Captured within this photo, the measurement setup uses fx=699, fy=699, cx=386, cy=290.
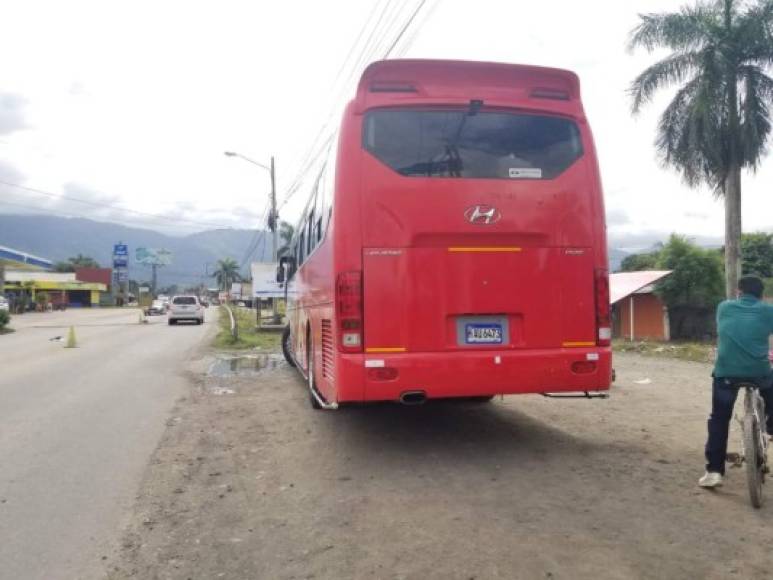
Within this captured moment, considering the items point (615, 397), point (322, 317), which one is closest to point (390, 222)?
point (322, 317)

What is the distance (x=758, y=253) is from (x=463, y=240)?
4708 centimetres

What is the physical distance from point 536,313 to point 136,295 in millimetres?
123356

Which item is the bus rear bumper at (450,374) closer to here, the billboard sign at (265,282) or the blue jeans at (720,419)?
the blue jeans at (720,419)

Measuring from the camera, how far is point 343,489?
5.41 meters

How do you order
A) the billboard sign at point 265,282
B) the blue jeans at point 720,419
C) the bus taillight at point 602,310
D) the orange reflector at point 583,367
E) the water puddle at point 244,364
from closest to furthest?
the blue jeans at point 720,419, the orange reflector at point 583,367, the bus taillight at point 602,310, the water puddle at point 244,364, the billboard sign at point 265,282

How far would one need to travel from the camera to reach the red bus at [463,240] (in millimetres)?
5918

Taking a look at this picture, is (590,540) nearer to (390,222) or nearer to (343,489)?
(343,489)

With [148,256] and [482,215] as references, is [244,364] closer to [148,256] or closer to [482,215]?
[482,215]

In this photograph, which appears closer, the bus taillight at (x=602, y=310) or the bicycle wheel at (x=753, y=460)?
the bicycle wheel at (x=753, y=460)

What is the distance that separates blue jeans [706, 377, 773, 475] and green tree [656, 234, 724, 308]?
22.0 meters

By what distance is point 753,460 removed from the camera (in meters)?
4.65

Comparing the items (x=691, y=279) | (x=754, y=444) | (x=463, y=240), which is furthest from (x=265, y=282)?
(x=754, y=444)

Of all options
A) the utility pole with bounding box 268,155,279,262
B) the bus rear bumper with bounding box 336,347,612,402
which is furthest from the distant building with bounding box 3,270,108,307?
the bus rear bumper with bounding box 336,347,612,402

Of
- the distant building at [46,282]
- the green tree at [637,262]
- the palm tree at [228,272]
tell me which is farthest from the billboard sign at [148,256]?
the green tree at [637,262]
